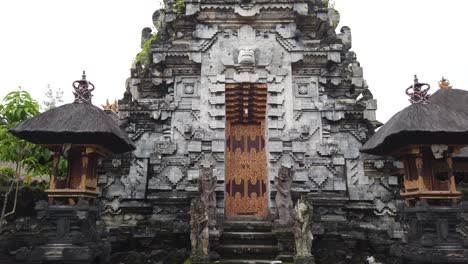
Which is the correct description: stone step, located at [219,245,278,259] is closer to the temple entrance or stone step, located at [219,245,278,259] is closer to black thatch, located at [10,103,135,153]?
the temple entrance

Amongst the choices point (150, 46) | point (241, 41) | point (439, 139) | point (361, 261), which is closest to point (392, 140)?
point (439, 139)

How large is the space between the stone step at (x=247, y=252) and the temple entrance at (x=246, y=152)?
167 cm

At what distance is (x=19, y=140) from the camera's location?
970 centimetres

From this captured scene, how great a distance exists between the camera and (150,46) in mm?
11758

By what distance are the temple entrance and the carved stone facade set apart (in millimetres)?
285

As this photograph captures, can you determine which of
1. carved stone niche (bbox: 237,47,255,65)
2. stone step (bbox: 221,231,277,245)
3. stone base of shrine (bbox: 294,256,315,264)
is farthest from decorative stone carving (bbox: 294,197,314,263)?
carved stone niche (bbox: 237,47,255,65)

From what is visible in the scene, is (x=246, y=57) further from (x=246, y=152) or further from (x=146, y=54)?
(x=146, y=54)

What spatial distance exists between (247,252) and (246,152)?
3.21 meters

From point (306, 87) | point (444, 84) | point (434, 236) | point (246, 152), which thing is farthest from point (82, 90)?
point (444, 84)

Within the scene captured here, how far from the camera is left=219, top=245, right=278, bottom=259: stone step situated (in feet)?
29.5

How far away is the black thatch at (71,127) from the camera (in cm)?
796

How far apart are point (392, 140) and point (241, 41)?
18.2 ft

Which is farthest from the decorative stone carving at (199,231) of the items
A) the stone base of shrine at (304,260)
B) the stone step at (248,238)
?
the stone base of shrine at (304,260)

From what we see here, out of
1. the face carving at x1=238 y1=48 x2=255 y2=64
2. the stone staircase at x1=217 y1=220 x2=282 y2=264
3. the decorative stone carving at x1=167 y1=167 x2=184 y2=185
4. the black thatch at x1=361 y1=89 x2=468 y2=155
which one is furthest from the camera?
the face carving at x1=238 y1=48 x2=255 y2=64
